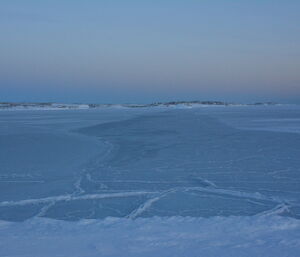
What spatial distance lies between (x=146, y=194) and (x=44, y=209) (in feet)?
4.34

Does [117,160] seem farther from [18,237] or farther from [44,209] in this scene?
[18,237]

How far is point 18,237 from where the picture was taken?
3340 millimetres

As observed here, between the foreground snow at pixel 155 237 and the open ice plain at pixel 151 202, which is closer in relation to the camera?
the foreground snow at pixel 155 237

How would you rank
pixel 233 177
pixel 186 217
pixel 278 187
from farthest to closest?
pixel 233 177
pixel 278 187
pixel 186 217

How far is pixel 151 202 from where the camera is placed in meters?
4.52

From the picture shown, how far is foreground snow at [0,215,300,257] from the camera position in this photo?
297cm

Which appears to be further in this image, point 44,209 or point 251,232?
point 44,209

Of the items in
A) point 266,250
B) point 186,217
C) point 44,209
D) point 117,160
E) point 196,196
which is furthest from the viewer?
point 117,160

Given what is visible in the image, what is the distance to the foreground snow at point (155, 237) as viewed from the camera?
297 cm

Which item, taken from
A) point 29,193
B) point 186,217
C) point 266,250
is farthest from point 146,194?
point 266,250

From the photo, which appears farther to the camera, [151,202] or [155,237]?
[151,202]

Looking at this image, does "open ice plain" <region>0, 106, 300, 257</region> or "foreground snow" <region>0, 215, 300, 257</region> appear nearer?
"foreground snow" <region>0, 215, 300, 257</region>

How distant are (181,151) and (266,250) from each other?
5.68 m

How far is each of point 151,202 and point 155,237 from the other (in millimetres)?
1227
